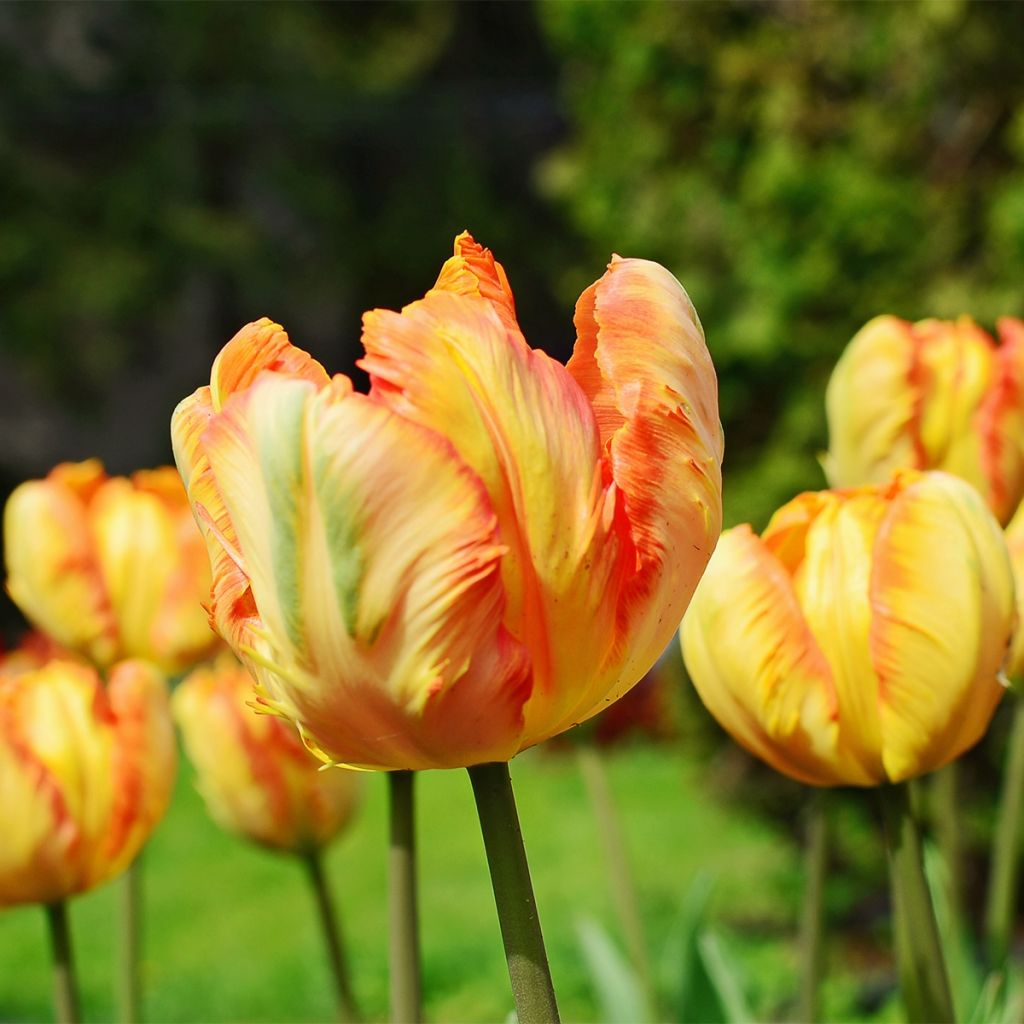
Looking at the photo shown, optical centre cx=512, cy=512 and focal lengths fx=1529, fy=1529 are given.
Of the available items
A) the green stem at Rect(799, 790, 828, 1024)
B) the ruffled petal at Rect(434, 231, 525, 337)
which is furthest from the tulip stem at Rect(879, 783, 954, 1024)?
the ruffled petal at Rect(434, 231, 525, 337)

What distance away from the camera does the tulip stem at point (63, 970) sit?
948 millimetres

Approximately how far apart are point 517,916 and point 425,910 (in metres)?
4.55

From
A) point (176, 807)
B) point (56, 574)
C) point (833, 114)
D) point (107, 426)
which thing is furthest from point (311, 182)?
point (56, 574)

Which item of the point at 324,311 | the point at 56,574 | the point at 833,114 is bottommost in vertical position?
the point at 56,574

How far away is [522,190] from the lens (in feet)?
36.0

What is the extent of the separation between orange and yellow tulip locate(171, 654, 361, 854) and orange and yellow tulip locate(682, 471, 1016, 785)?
49 cm

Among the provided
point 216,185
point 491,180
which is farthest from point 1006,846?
point 491,180

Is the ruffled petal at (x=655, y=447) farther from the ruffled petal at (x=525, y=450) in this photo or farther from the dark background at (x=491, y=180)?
the dark background at (x=491, y=180)

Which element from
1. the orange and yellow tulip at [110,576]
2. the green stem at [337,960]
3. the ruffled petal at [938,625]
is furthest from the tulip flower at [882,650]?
the orange and yellow tulip at [110,576]

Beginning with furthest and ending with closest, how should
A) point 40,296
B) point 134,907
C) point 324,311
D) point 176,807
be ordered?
point 324,311
point 40,296
point 176,807
point 134,907

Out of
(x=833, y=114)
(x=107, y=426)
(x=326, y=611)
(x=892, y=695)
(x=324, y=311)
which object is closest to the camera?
(x=326, y=611)

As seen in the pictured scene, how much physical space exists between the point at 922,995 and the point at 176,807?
6.20 meters

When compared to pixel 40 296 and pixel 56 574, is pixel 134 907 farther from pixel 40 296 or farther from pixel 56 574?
pixel 40 296

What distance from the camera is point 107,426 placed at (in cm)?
944
